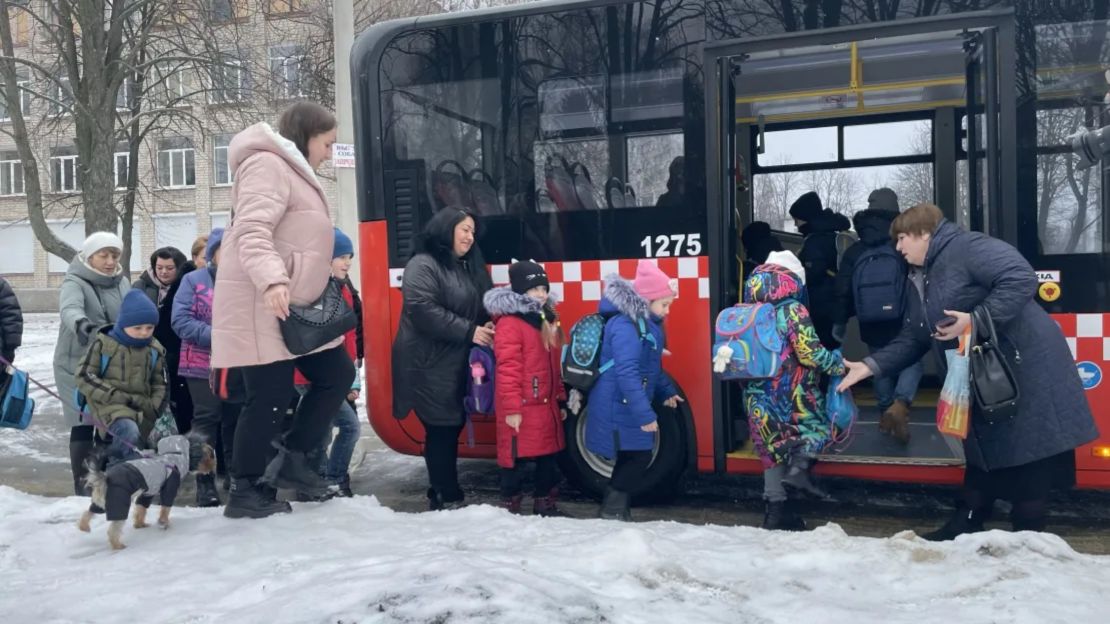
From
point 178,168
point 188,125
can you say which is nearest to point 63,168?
point 178,168

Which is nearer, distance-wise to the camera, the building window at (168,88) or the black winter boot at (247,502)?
the black winter boot at (247,502)

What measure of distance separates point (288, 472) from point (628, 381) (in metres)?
1.72

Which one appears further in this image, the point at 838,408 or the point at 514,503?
the point at 514,503

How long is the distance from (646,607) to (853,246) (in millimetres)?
3810

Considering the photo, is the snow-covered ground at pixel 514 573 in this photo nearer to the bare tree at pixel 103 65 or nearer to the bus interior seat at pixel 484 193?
the bus interior seat at pixel 484 193

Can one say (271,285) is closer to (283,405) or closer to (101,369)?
(283,405)

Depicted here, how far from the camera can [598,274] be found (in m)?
5.68

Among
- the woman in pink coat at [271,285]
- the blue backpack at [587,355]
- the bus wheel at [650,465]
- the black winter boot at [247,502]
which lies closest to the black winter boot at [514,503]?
the bus wheel at [650,465]

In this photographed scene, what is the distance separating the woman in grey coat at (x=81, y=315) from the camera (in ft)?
19.6

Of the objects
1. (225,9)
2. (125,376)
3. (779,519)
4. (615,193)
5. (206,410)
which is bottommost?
(779,519)

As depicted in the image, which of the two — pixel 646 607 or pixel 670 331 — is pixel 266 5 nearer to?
pixel 670 331

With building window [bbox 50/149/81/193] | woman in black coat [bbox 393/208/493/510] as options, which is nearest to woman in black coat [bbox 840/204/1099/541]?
woman in black coat [bbox 393/208/493/510]

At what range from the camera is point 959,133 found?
7.05 m

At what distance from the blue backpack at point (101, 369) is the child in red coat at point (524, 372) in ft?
6.45
